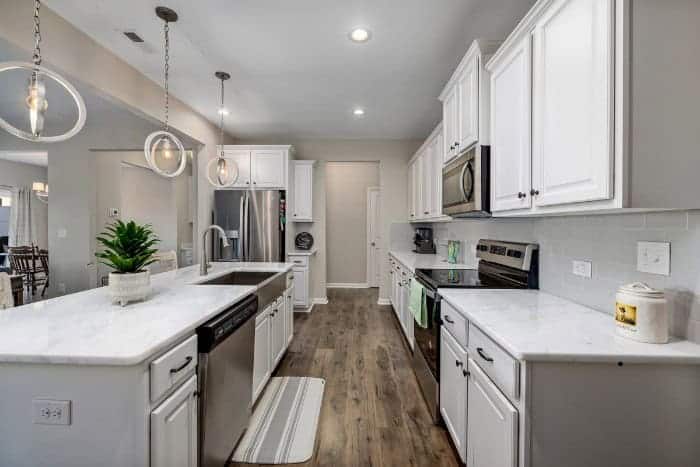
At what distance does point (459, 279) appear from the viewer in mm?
2375

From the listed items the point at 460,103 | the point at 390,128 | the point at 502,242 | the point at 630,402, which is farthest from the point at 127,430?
the point at 390,128

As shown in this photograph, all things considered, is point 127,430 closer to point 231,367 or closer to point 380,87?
point 231,367

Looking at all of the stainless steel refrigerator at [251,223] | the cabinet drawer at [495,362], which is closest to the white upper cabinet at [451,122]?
the cabinet drawer at [495,362]

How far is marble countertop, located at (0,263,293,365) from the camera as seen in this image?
3.39 feet

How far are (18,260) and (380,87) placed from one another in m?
6.98

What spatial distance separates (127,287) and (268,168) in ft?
11.3

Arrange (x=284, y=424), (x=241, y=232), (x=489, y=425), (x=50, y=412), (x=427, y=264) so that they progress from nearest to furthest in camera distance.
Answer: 1. (x=50, y=412)
2. (x=489, y=425)
3. (x=284, y=424)
4. (x=427, y=264)
5. (x=241, y=232)

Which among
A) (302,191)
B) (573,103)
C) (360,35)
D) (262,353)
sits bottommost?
(262,353)

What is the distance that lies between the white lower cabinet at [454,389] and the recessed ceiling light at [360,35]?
209 centimetres

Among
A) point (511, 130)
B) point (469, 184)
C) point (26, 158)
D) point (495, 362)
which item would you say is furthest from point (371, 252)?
point (26, 158)

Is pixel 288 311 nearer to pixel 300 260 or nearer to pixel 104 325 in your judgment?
pixel 300 260

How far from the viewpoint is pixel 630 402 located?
108cm

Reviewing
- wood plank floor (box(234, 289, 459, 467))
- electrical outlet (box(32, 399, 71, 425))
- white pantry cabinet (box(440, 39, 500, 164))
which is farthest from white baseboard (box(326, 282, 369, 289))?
electrical outlet (box(32, 399, 71, 425))

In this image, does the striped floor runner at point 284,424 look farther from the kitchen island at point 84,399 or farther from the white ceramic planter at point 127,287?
the white ceramic planter at point 127,287
